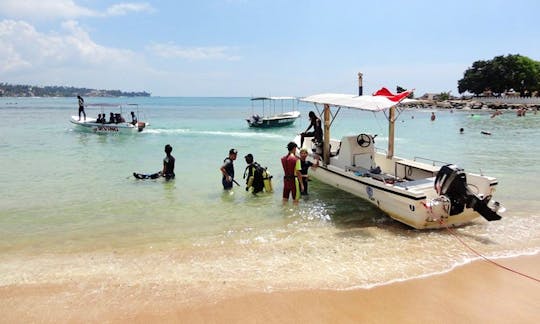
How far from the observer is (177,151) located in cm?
2042

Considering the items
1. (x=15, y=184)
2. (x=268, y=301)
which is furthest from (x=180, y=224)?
(x=15, y=184)

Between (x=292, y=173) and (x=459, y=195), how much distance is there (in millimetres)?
3566

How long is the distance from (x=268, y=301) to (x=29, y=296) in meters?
3.28

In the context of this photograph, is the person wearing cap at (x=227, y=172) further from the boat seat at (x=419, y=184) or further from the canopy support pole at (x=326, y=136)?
the boat seat at (x=419, y=184)

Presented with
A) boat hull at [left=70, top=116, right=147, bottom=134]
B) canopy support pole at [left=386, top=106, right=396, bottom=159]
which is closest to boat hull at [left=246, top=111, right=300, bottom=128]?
boat hull at [left=70, top=116, right=147, bottom=134]

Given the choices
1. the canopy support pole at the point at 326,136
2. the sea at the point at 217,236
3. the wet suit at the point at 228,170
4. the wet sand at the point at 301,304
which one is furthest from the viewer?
the canopy support pole at the point at 326,136

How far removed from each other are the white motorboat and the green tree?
69.4m

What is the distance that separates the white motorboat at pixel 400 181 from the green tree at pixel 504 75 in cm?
6936

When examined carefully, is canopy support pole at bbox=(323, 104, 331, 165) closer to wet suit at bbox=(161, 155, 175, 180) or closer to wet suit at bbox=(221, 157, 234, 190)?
wet suit at bbox=(221, 157, 234, 190)

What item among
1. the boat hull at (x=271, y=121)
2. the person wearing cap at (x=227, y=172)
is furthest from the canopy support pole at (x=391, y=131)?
the boat hull at (x=271, y=121)

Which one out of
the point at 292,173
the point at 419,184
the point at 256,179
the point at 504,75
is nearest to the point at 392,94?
the point at 419,184

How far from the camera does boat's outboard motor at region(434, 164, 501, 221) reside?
7.12 meters

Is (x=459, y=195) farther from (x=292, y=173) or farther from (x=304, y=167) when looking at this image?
(x=304, y=167)

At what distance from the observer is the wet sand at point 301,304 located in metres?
4.70
